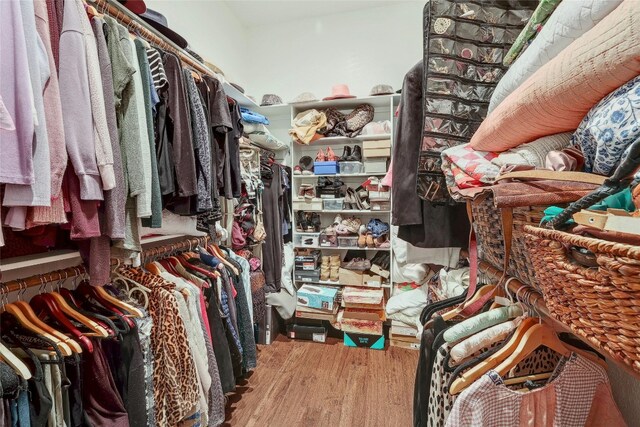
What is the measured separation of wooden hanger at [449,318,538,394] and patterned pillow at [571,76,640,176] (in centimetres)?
37

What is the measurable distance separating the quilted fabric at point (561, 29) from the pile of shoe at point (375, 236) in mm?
1745

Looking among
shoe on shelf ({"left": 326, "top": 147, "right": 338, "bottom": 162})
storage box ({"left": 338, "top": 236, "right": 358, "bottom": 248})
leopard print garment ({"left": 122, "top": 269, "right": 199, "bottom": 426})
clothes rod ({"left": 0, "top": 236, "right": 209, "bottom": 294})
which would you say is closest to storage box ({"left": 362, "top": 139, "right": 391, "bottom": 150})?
shoe on shelf ({"left": 326, "top": 147, "right": 338, "bottom": 162})

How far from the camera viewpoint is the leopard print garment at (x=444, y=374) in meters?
0.65

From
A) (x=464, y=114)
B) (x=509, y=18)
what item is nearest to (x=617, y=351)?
(x=464, y=114)

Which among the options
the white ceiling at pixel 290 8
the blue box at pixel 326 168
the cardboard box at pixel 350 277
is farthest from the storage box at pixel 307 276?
the white ceiling at pixel 290 8

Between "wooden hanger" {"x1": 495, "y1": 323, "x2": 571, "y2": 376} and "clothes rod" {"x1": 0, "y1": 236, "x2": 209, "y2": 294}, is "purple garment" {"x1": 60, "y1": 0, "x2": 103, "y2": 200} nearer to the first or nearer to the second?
"clothes rod" {"x1": 0, "y1": 236, "x2": 209, "y2": 294}

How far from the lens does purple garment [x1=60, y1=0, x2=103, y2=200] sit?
77 centimetres

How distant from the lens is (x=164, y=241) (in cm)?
167

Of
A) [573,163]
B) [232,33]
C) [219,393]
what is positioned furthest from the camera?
[232,33]

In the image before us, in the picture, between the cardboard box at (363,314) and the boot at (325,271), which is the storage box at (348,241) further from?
the cardboard box at (363,314)

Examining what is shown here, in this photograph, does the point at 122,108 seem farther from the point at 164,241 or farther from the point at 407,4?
the point at 407,4

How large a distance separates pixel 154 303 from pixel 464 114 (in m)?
1.36

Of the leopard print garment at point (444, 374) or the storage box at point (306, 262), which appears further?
the storage box at point (306, 262)

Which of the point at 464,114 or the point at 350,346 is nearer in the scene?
the point at 464,114
